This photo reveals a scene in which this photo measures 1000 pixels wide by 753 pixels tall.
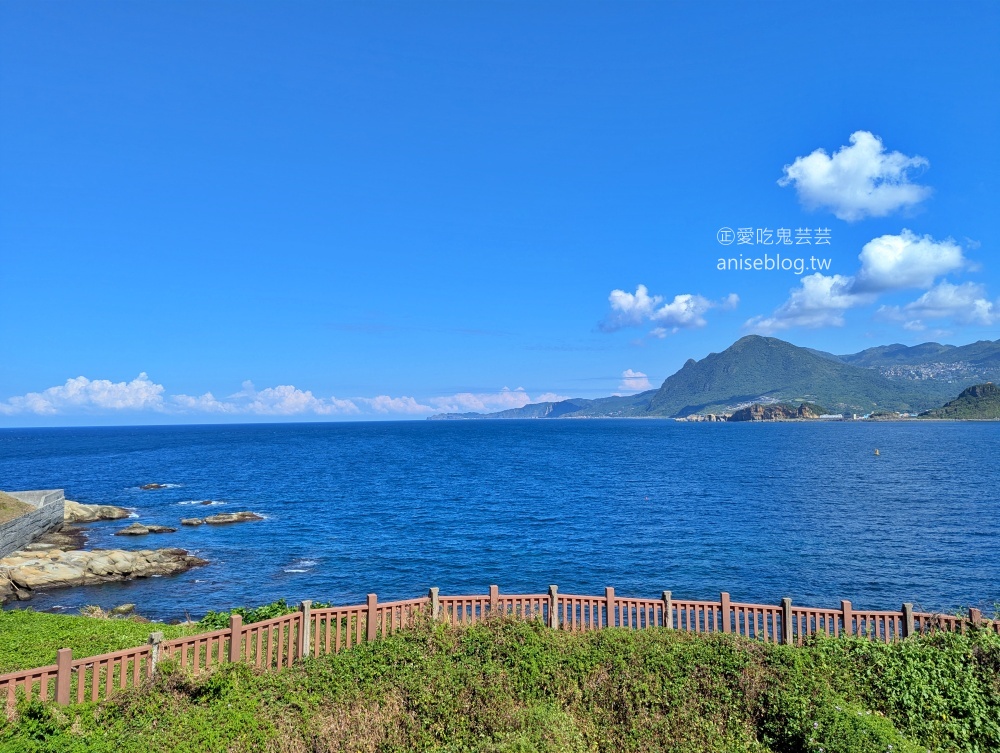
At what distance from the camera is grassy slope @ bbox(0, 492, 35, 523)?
121ft

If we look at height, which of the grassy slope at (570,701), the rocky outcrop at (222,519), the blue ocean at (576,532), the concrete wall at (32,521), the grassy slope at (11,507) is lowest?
the blue ocean at (576,532)

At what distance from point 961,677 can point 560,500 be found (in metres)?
47.0

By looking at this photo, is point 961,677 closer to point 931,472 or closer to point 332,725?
point 332,725

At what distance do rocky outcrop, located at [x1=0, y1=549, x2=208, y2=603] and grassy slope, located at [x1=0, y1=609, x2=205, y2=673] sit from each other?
14.8 metres

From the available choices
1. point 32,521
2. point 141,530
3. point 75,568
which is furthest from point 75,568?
point 141,530

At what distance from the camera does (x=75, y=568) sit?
3253 cm

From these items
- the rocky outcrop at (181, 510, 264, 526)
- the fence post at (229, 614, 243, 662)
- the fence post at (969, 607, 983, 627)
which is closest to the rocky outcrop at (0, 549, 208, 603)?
the rocky outcrop at (181, 510, 264, 526)

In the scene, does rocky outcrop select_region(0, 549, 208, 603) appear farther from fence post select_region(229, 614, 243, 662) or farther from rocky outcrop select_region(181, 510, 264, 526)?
fence post select_region(229, 614, 243, 662)

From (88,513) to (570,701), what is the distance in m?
56.1

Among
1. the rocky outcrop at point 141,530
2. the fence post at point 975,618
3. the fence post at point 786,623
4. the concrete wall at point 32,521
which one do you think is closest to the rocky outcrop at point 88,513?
the concrete wall at point 32,521

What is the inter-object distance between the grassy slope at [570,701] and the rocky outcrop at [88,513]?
50706 millimetres

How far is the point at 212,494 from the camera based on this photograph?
68438 mm

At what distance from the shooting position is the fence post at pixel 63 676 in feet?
31.9

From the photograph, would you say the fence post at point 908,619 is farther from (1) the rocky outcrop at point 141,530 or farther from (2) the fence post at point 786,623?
(1) the rocky outcrop at point 141,530
